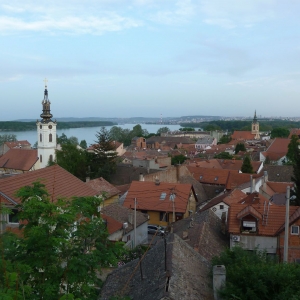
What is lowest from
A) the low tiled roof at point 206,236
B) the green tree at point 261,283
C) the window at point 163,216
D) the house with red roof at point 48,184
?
the window at point 163,216

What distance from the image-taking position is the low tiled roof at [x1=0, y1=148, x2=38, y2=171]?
165 feet

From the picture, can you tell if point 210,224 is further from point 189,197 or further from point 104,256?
point 104,256

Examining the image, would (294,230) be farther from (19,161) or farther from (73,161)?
(19,161)

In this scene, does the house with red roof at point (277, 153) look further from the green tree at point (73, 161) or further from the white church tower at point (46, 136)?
the white church tower at point (46, 136)

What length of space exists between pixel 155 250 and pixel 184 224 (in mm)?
8324

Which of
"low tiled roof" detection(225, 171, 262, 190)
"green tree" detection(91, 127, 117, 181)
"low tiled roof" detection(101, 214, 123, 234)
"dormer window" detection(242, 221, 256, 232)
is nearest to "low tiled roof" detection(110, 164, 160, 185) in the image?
"green tree" detection(91, 127, 117, 181)

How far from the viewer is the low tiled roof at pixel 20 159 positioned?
165ft

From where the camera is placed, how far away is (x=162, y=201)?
27281 mm

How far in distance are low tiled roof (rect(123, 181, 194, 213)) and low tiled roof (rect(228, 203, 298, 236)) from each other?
8814mm

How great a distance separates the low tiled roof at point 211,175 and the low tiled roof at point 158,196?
11.4m

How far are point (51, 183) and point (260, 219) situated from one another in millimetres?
9481

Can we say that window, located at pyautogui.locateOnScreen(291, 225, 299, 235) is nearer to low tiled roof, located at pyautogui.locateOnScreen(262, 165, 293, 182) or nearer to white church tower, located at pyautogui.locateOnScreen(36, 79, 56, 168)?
low tiled roof, located at pyautogui.locateOnScreen(262, 165, 293, 182)

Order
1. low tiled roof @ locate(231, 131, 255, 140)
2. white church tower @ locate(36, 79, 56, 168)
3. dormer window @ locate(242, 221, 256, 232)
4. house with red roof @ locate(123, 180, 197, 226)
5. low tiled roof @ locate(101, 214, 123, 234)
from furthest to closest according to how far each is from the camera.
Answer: low tiled roof @ locate(231, 131, 255, 140), white church tower @ locate(36, 79, 56, 168), house with red roof @ locate(123, 180, 197, 226), low tiled roof @ locate(101, 214, 123, 234), dormer window @ locate(242, 221, 256, 232)

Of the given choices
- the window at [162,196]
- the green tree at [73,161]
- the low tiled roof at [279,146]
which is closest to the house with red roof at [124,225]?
the window at [162,196]
